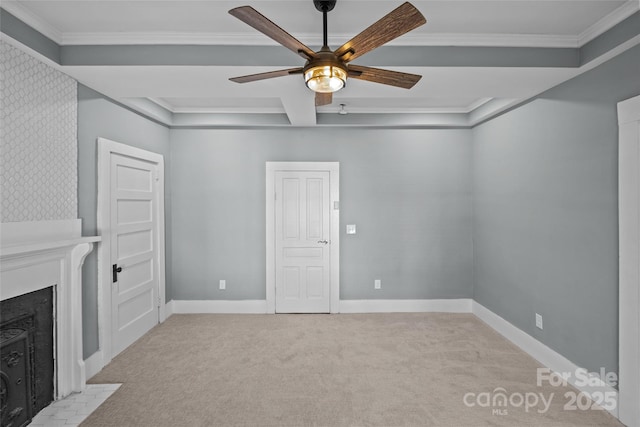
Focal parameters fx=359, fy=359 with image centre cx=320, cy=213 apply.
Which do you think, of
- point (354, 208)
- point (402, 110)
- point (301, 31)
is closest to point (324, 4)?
point (301, 31)

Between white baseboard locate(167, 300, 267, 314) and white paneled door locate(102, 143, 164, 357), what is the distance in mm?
405

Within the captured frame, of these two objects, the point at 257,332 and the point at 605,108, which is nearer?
the point at 605,108

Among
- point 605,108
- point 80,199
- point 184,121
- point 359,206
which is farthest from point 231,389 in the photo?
point 605,108

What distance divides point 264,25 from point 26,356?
2589 millimetres

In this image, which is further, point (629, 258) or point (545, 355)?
point (545, 355)

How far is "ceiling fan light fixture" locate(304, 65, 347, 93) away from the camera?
5.78ft

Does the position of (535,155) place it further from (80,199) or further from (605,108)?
(80,199)

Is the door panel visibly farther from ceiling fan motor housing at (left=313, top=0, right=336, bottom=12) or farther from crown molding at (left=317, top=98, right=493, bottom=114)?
ceiling fan motor housing at (left=313, top=0, right=336, bottom=12)

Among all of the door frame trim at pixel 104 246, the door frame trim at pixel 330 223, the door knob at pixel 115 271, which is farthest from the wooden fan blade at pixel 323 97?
the door knob at pixel 115 271

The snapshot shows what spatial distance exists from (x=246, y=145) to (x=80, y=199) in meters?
2.14

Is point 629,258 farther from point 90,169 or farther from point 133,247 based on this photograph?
point 133,247

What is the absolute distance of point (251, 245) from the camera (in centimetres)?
469

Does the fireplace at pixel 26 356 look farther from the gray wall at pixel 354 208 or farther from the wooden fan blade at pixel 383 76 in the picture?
the wooden fan blade at pixel 383 76

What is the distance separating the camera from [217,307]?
467cm
